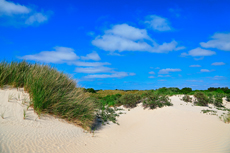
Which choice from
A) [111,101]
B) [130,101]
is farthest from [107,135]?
[111,101]

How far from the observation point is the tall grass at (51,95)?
786cm

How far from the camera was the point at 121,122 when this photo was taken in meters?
11.1

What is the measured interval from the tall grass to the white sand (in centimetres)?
46

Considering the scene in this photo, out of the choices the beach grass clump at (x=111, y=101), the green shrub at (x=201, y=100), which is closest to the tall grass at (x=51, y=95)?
the beach grass clump at (x=111, y=101)

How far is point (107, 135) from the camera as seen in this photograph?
8.31 metres

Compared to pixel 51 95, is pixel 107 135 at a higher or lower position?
lower

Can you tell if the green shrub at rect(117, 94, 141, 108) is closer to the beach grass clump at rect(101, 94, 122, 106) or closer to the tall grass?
the beach grass clump at rect(101, 94, 122, 106)

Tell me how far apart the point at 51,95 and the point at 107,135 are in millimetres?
3298

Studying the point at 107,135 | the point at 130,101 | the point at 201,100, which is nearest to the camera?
the point at 107,135

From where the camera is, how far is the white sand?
18.7 feet

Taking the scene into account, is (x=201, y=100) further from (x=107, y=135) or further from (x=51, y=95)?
(x=51, y=95)

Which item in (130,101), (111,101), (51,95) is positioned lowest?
(111,101)

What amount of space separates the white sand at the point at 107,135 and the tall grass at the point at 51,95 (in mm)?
457

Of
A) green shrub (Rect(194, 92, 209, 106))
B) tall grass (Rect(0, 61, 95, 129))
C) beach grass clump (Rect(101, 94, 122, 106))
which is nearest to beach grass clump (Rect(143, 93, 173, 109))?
beach grass clump (Rect(101, 94, 122, 106))
